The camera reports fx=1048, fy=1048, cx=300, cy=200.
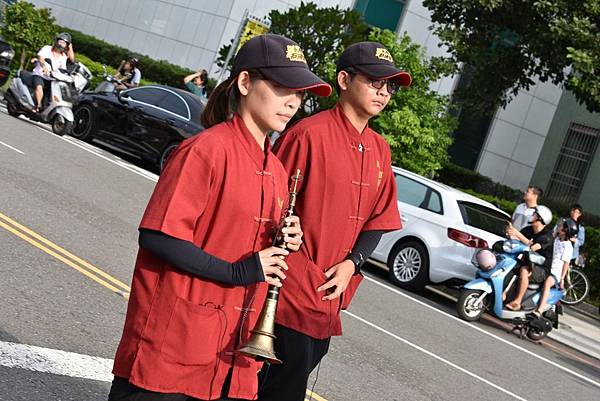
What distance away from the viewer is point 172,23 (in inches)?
1244

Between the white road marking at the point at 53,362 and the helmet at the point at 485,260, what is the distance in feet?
24.5

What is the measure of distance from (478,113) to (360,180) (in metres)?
18.4

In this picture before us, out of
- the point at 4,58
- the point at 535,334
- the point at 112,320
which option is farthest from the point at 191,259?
the point at 4,58

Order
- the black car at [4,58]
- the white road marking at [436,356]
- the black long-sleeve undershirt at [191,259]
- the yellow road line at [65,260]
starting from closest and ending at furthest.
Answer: the black long-sleeve undershirt at [191,259]
the yellow road line at [65,260]
the white road marking at [436,356]
the black car at [4,58]

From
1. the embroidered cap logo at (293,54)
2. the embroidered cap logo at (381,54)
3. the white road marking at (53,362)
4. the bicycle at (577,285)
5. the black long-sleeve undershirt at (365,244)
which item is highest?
the embroidered cap logo at (381,54)

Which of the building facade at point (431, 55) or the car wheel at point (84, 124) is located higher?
the building facade at point (431, 55)

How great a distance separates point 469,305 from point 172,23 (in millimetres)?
20705

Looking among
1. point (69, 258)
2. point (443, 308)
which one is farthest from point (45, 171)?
point (443, 308)

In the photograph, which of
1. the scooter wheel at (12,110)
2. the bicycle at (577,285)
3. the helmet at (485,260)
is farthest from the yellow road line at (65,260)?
the bicycle at (577,285)

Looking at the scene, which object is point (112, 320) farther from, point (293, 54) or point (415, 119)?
point (415, 119)

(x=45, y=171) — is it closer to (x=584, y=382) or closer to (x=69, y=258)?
(x=69, y=258)

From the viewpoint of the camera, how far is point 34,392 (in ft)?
17.3

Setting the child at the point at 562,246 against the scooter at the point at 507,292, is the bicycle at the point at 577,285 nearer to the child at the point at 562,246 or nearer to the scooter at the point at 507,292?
the child at the point at 562,246

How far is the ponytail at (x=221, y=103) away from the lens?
3.57m
